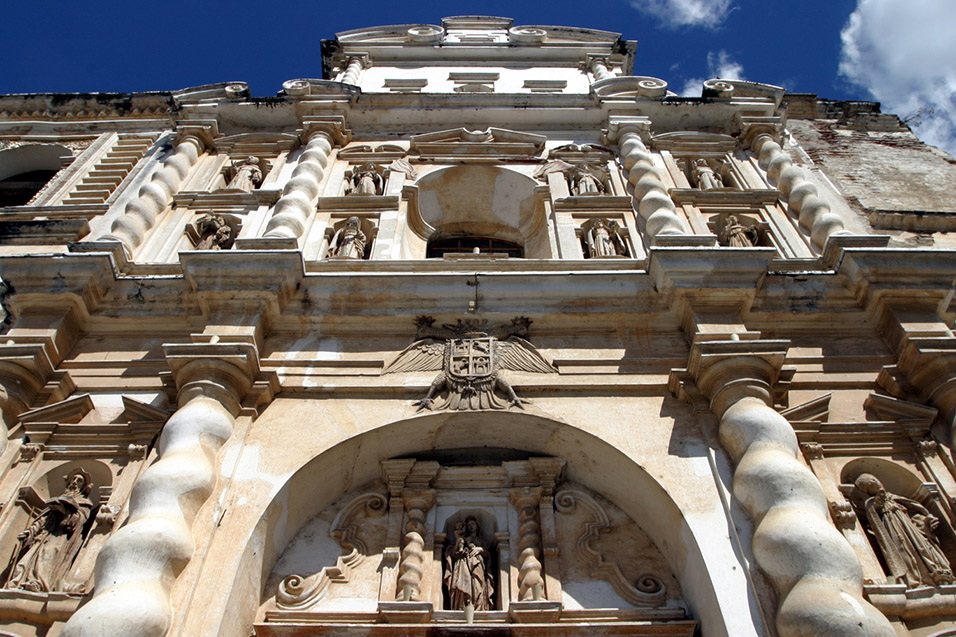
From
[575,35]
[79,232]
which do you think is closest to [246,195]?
[79,232]

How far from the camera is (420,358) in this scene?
308 inches

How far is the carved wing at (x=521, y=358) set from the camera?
768cm

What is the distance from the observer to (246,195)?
1077cm

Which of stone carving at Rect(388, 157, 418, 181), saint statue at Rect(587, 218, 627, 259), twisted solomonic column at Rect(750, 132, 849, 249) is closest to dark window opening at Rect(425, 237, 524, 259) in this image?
stone carving at Rect(388, 157, 418, 181)

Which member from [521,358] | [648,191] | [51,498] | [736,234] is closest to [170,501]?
Result: [51,498]

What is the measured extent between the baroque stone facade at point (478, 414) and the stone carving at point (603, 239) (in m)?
0.06

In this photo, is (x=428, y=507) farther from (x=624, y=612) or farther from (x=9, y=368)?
(x=9, y=368)

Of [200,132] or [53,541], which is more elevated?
[200,132]

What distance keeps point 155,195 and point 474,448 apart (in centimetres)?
582

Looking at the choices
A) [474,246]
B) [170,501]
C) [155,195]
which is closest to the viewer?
[170,501]

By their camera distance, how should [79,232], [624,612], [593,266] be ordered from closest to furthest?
1. [624,612]
2. [593,266]
3. [79,232]

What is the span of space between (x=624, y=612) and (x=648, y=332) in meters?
2.87

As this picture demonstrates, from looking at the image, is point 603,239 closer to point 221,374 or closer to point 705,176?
point 705,176

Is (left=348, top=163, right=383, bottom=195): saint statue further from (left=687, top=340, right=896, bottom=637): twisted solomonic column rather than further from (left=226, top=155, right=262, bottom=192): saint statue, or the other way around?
(left=687, top=340, right=896, bottom=637): twisted solomonic column
